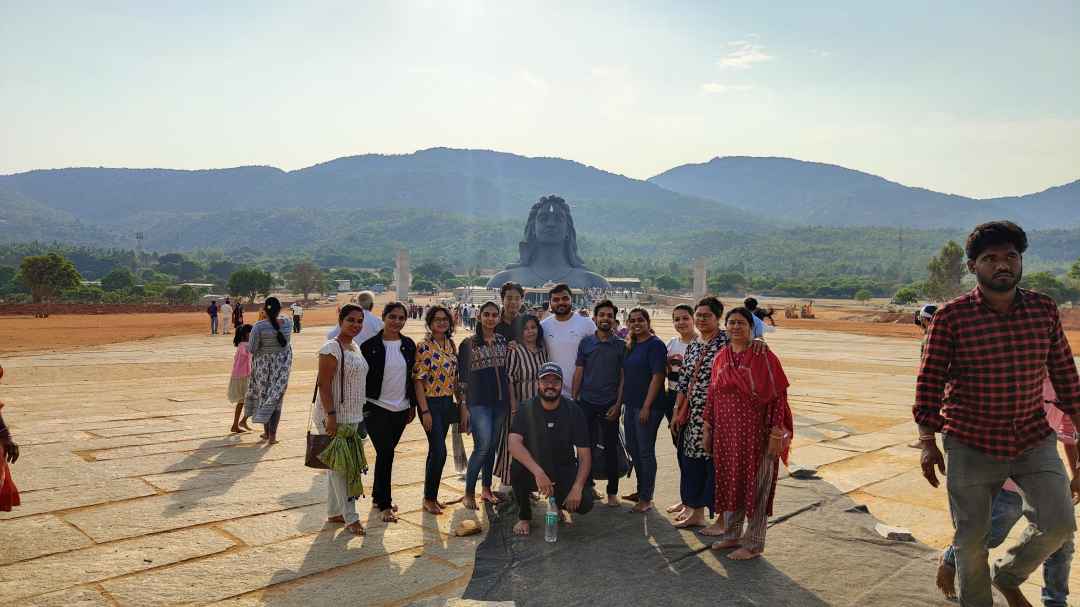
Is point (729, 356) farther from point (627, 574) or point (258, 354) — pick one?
point (258, 354)

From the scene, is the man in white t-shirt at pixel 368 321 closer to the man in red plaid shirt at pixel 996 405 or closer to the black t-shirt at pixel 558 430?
the black t-shirt at pixel 558 430

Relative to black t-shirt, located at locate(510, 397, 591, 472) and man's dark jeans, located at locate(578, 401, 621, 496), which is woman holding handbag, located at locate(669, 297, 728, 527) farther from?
black t-shirt, located at locate(510, 397, 591, 472)

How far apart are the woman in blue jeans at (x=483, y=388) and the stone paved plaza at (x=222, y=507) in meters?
0.48

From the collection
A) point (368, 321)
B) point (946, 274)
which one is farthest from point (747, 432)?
point (946, 274)

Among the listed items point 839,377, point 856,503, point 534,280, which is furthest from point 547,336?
point 534,280

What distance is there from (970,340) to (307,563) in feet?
11.7

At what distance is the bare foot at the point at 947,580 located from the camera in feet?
12.1

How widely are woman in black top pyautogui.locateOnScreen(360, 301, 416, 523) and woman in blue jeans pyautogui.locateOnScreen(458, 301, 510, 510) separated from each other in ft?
1.43

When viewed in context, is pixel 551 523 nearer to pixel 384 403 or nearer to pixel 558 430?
pixel 558 430

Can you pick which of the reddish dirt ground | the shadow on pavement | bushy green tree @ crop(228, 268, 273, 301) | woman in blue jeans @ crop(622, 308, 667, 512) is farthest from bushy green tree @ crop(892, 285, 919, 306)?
woman in blue jeans @ crop(622, 308, 667, 512)

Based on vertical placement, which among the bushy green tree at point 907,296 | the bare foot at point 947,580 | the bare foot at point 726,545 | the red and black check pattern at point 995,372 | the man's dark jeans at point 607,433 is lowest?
the bushy green tree at point 907,296

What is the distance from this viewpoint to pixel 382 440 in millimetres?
5168

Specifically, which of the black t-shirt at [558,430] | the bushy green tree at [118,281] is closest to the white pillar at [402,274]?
the bushy green tree at [118,281]

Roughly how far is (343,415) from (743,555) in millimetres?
2620
